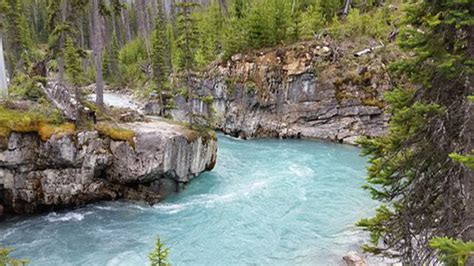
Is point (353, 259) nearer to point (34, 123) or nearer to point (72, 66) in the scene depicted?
point (34, 123)

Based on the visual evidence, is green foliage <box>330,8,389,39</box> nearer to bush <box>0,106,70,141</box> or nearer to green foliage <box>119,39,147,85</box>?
bush <box>0,106,70,141</box>

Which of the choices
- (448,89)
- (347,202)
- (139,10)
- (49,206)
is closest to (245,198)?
(347,202)

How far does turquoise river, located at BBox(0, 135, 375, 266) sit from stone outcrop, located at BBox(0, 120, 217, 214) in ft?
2.29

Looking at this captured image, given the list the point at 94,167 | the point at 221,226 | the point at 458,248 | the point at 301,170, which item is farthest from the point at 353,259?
the point at 94,167

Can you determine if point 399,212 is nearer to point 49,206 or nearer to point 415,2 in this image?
point 415,2

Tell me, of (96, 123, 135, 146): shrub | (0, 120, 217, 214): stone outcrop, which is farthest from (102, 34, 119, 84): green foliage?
(96, 123, 135, 146): shrub

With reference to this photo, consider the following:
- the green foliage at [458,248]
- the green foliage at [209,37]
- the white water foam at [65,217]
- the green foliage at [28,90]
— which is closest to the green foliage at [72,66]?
the green foliage at [28,90]

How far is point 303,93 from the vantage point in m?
30.8

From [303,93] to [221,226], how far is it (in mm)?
20112

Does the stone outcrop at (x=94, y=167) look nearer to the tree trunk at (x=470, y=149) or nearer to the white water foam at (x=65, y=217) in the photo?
the white water foam at (x=65, y=217)

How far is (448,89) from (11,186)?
48.4 feet

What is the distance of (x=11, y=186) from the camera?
13.0 m

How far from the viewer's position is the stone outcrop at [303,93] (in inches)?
1120

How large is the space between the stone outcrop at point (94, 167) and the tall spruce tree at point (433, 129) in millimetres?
10828
